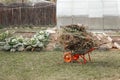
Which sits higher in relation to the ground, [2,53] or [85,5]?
[85,5]

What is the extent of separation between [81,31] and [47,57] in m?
1.81

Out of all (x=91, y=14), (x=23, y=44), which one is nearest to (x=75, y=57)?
(x=23, y=44)

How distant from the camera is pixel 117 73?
949 cm

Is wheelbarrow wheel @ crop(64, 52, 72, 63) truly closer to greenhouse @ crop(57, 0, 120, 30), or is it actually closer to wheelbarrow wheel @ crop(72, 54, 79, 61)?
wheelbarrow wheel @ crop(72, 54, 79, 61)

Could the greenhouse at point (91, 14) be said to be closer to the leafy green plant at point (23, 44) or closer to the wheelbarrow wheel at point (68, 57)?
the leafy green plant at point (23, 44)

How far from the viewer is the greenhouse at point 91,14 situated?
1742 centimetres

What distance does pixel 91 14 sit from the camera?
688 inches

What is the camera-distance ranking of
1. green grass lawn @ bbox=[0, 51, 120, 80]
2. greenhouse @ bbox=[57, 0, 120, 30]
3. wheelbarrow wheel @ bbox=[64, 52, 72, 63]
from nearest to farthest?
green grass lawn @ bbox=[0, 51, 120, 80] < wheelbarrow wheel @ bbox=[64, 52, 72, 63] < greenhouse @ bbox=[57, 0, 120, 30]

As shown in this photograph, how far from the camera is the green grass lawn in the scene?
9.18 metres

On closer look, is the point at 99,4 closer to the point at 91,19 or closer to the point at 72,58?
the point at 91,19

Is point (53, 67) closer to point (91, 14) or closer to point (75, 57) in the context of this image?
point (75, 57)

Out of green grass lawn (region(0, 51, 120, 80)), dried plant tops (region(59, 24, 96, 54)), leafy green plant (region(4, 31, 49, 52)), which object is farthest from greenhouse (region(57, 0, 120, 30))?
dried plant tops (region(59, 24, 96, 54))

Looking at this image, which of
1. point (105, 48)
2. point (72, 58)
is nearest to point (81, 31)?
point (72, 58)

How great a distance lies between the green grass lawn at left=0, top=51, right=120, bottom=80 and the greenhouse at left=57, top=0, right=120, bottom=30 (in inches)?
181
